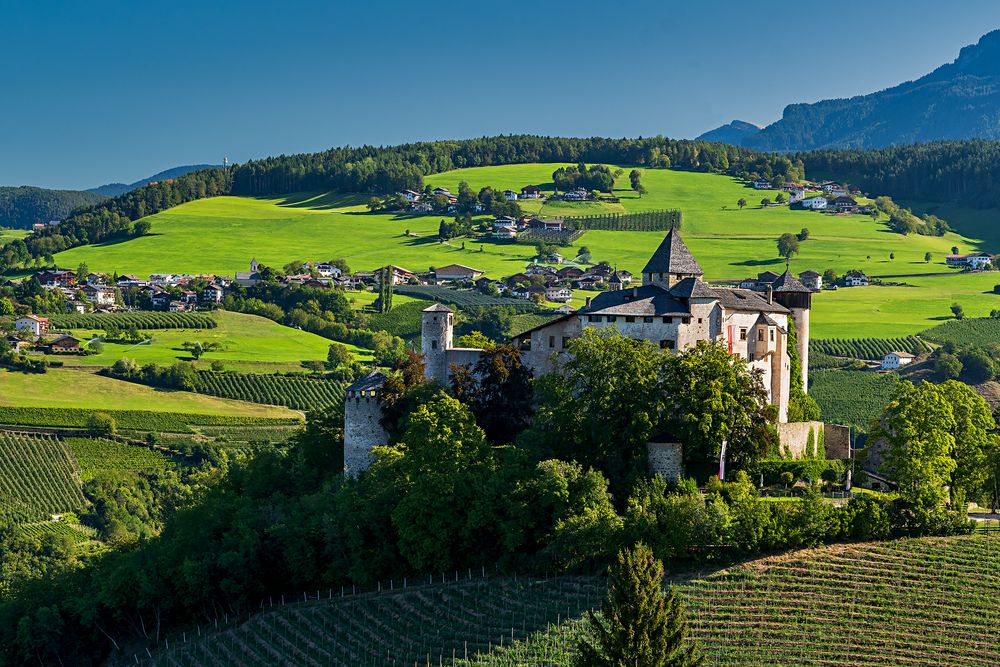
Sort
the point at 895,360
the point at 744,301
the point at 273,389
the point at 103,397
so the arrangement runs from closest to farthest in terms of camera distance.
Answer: the point at 744,301 → the point at 895,360 → the point at 103,397 → the point at 273,389

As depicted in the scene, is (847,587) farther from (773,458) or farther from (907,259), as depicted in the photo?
(907,259)

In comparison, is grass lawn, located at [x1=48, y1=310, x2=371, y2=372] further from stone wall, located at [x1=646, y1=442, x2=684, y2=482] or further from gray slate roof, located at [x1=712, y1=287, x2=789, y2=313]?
stone wall, located at [x1=646, y1=442, x2=684, y2=482]

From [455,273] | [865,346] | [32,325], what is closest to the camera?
[865,346]

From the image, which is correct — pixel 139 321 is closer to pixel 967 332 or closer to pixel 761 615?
pixel 967 332

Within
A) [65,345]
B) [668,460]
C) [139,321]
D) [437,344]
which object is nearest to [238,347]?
[139,321]

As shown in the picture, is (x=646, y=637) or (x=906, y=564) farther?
(x=906, y=564)

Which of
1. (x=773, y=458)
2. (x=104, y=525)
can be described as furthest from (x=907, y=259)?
(x=773, y=458)

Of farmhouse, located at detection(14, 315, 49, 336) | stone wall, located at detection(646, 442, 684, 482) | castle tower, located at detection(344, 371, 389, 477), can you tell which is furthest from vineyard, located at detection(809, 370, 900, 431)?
farmhouse, located at detection(14, 315, 49, 336)
